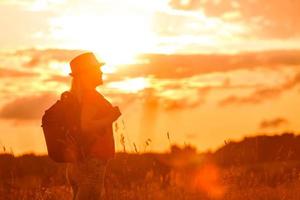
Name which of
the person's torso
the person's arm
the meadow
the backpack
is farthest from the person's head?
the meadow

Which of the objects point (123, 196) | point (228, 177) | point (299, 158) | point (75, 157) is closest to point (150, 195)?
point (123, 196)

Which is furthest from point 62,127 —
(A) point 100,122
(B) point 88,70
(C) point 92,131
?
(B) point 88,70

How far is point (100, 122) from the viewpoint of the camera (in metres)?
8.22

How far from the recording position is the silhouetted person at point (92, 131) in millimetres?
8250

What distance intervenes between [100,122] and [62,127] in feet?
1.60

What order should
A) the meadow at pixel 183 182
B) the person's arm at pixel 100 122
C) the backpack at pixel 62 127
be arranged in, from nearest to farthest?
the person's arm at pixel 100 122 → the backpack at pixel 62 127 → the meadow at pixel 183 182

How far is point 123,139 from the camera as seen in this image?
37.9ft

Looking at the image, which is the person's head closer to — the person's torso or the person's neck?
the person's neck

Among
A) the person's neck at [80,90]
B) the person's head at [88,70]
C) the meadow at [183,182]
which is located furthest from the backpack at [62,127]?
the meadow at [183,182]

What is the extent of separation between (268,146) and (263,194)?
12532mm

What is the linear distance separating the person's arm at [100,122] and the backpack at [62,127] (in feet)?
0.44

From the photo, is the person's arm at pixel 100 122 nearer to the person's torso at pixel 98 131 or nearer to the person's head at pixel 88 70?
the person's torso at pixel 98 131

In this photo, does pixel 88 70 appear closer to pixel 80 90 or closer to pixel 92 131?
pixel 80 90

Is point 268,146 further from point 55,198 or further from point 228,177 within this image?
point 55,198
